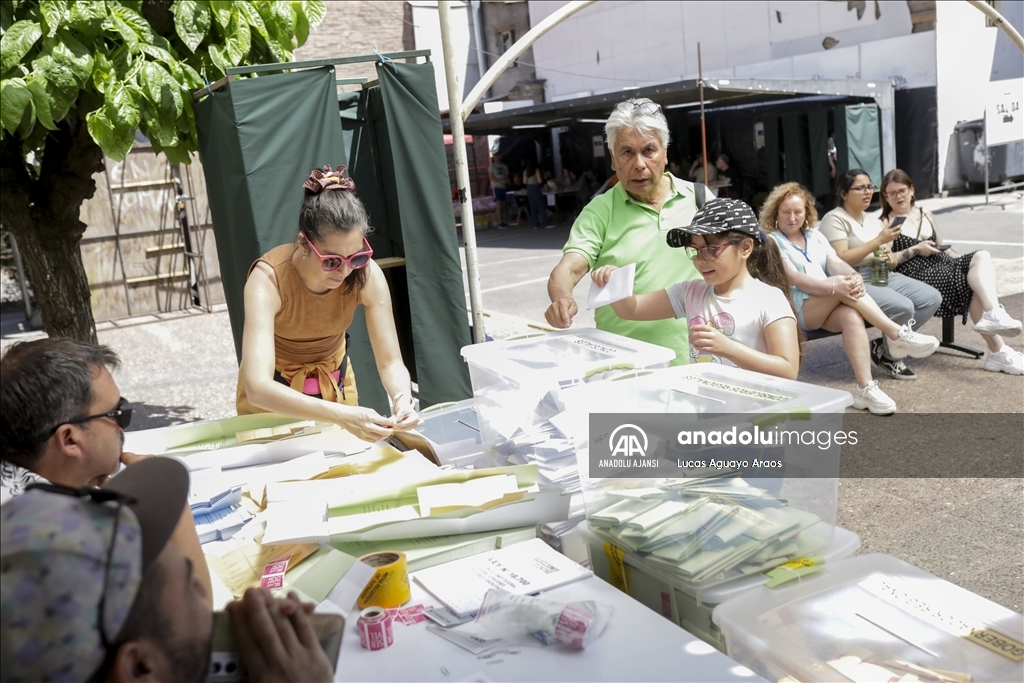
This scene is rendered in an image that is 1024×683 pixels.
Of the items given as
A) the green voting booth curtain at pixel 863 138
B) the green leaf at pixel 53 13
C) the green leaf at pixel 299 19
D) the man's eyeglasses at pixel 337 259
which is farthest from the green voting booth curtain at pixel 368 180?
the green voting booth curtain at pixel 863 138

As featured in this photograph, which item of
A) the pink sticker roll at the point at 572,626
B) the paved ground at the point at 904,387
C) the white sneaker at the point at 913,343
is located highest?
the pink sticker roll at the point at 572,626

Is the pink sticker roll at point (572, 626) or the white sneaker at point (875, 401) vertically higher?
the pink sticker roll at point (572, 626)

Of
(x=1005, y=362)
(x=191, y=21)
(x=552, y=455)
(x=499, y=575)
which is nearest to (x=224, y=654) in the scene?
(x=499, y=575)

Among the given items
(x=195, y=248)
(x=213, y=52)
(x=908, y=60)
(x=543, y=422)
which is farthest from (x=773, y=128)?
(x=543, y=422)

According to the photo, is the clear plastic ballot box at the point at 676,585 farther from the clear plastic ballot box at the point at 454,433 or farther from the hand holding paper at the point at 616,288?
the hand holding paper at the point at 616,288

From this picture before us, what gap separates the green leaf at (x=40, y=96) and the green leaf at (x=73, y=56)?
0.15 m

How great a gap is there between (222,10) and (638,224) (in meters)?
2.57

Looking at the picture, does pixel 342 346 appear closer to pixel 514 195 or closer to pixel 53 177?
pixel 53 177

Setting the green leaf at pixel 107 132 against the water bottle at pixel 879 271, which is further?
the water bottle at pixel 879 271

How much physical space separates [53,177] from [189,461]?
2.95 meters

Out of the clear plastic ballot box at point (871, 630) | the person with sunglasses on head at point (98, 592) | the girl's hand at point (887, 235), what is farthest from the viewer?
the girl's hand at point (887, 235)

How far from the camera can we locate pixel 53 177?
4727 mm

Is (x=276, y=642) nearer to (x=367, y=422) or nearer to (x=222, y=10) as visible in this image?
(x=367, y=422)

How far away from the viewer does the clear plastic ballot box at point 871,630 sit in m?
1.44
